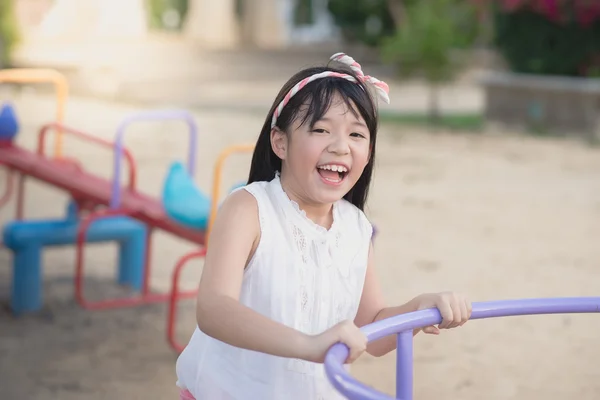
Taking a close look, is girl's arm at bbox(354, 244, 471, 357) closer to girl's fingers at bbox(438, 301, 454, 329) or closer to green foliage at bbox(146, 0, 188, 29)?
girl's fingers at bbox(438, 301, 454, 329)

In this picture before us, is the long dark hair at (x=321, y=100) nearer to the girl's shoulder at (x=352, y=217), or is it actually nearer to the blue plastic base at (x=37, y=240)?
the girl's shoulder at (x=352, y=217)

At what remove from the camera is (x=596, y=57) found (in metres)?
12.6

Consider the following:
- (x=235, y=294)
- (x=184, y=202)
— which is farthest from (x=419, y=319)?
(x=184, y=202)

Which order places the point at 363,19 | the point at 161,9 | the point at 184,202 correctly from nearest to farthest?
the point at 184,202 → the point at 363,19 → the point at 161,9

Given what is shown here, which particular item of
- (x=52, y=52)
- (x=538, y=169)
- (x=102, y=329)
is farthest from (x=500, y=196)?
(x=52, y=52)

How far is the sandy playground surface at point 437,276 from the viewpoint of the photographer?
3896mm

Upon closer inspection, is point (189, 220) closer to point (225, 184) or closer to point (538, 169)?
point (225, 184)

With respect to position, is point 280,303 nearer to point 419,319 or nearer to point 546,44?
point 419,319

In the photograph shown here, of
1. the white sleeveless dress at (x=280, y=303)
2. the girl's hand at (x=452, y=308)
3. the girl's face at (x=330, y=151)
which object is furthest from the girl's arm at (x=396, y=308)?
the girl's face at (x=330, y=151)

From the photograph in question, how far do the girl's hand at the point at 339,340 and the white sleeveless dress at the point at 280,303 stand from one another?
0.33 metres

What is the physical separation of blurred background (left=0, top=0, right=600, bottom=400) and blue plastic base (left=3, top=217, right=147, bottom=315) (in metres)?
0.10

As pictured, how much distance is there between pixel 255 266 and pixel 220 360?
0.59 ft

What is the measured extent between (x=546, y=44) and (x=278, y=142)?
457 inches

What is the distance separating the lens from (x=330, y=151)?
1758mm
